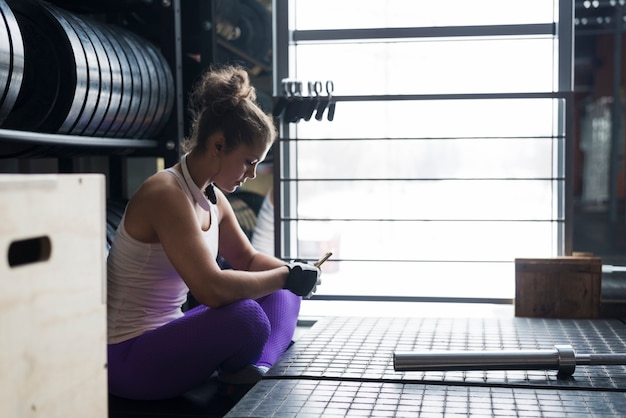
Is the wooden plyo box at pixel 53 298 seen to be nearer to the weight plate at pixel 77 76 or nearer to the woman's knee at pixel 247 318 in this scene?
the woman's knee at pixel 247 318

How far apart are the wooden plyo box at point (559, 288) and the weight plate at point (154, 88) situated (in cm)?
156

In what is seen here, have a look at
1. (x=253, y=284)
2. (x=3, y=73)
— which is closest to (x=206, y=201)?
(x=253, y=284)

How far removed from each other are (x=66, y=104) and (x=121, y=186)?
1.34 meters

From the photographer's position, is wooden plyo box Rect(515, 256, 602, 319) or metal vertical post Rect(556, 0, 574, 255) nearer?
wooden plyo box Rect(515, 256, 602, 319)

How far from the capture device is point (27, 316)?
1000mm

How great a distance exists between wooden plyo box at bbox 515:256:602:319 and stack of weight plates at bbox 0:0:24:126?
6.17 ft

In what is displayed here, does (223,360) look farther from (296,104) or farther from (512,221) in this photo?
(512,221)

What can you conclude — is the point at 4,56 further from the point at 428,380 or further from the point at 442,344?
the point at 442,344

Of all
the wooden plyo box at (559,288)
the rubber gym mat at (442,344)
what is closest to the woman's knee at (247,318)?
the rubber gym mat at (442,344)

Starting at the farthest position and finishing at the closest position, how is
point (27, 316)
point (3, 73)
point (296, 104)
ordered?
point (296, 104)
point (3, 73)
point (27, 316)

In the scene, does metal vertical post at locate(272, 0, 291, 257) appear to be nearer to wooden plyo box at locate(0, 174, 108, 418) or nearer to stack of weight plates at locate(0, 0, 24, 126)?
stack of weight plates at locate(0, 0, 24, 126)

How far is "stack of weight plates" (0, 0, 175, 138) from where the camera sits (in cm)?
246

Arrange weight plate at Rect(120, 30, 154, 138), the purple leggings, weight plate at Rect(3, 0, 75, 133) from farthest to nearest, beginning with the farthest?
1. weight plate at Rect(120, 30, 154, 138)
2. weight plate at Rect(3, 0, 75, 133)
3. the purple leggings

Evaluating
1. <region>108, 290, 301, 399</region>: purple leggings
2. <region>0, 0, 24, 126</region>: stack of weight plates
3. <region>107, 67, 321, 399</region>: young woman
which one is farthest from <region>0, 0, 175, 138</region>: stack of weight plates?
<region>108, 290, 301, 399</region>: purple leggings
